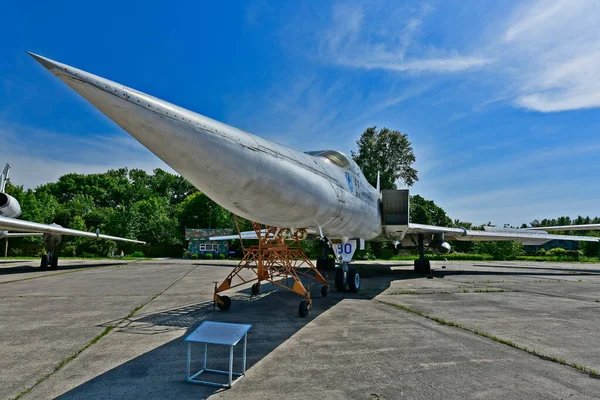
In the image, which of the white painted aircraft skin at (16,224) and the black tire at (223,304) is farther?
the white painted aircraft skin at (16,224)

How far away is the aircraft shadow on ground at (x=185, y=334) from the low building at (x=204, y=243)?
86.7 ft

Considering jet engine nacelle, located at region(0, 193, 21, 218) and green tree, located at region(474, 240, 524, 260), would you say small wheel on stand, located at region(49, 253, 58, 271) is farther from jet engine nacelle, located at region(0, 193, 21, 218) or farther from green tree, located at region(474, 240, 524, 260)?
green tree, located at region(474, 240, 524, 260)

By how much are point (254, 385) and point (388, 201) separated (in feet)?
30.0

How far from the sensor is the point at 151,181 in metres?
62.6

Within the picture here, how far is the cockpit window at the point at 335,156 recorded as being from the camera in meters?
7.37

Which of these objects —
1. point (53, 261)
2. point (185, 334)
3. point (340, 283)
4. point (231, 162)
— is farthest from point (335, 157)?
point (53, 261)

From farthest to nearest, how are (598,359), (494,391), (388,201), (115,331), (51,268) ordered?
1. (51,268)
2. (388,201)
3. (115,331)
4. (598,359)
5. (494,391)

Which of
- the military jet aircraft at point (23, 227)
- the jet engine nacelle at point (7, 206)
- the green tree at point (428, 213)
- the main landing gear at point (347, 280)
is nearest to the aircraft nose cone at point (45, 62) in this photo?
the main landing gear at point (347, 280)

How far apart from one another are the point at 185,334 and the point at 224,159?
309 cm

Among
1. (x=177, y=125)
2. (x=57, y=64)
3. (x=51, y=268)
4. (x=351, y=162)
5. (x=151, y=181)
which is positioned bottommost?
(x=51, y=268)

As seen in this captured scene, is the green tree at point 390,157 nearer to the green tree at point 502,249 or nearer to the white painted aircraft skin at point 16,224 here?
the green tree at point 502,249

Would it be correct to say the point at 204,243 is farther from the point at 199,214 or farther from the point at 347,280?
the point at 347,280

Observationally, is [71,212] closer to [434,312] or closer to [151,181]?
[151,181]

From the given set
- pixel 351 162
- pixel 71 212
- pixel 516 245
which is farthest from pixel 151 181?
pixel 351 162
